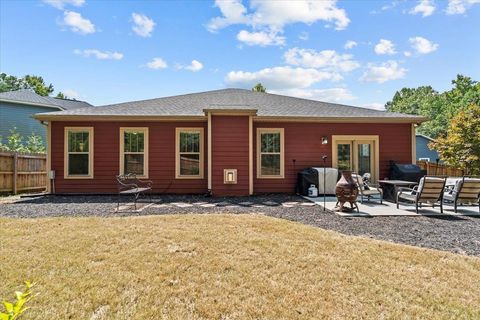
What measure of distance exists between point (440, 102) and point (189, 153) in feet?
149

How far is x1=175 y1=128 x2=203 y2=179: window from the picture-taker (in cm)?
962

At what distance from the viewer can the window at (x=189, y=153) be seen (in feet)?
31.6

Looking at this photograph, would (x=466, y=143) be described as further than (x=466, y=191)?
Yes

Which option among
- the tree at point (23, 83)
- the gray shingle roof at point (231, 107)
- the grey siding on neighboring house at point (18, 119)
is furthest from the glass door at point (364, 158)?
the tree at point (23, 83)

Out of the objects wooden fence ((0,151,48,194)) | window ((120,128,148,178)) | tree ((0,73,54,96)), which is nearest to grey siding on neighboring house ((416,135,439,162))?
window ((120,128,148,178))

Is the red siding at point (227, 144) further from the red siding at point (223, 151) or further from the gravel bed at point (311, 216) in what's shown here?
the gravel bed at point (311, 216)

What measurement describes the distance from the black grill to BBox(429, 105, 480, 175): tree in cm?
793

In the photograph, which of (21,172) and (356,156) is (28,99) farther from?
(356,156)

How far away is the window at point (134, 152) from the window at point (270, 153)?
402 centimetres

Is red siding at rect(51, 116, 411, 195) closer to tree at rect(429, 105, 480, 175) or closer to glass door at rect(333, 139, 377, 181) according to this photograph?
glass door at rect(333, 139, 377, 181)

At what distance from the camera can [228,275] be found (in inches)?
118

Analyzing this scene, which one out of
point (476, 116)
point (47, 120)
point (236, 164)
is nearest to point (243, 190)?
point (236, 164)

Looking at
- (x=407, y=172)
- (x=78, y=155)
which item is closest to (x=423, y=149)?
(x=407, y=172)

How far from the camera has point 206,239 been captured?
4.00 meters
